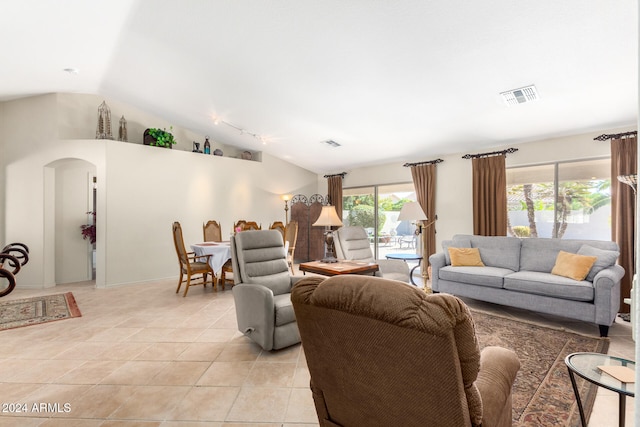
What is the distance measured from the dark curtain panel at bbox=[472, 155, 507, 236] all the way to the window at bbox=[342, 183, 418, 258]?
132cm

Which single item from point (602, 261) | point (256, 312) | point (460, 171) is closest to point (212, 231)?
point (256, 312)

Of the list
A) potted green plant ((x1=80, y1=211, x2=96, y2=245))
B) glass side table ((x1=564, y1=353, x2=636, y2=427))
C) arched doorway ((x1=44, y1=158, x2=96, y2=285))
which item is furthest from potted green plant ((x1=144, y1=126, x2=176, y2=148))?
glass side table ((x1=564, y1=353, x2=636, y2=427))

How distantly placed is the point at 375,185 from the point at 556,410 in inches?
209

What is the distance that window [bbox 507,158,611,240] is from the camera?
4129 millimetres

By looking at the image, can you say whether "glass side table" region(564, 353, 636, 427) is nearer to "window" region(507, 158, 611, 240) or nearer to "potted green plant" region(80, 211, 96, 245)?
"window" region(507, 158, 611, 240)

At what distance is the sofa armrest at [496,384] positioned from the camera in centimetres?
109

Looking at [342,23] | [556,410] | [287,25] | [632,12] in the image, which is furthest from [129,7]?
[556,410]

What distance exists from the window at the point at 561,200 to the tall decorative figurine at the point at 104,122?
6872 millimetres

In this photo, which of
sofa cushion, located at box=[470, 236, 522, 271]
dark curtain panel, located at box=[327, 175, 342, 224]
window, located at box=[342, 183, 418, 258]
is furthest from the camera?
dark curtain panel, located at box=[327, 175, 342, 224]

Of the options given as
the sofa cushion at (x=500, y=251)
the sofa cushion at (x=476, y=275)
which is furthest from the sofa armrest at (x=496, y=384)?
the sofa cushion at (x=500, y=251)

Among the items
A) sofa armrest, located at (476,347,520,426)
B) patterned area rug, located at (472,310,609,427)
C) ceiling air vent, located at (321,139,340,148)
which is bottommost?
patterned area rug, located at (472,310,609,427)

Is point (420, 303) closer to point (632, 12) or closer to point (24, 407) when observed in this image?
point (24, 407)

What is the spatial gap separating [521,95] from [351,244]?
2.78m

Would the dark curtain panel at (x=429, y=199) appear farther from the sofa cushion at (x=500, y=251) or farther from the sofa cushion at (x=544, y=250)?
the sofa cushion at (x=544, y=250)
